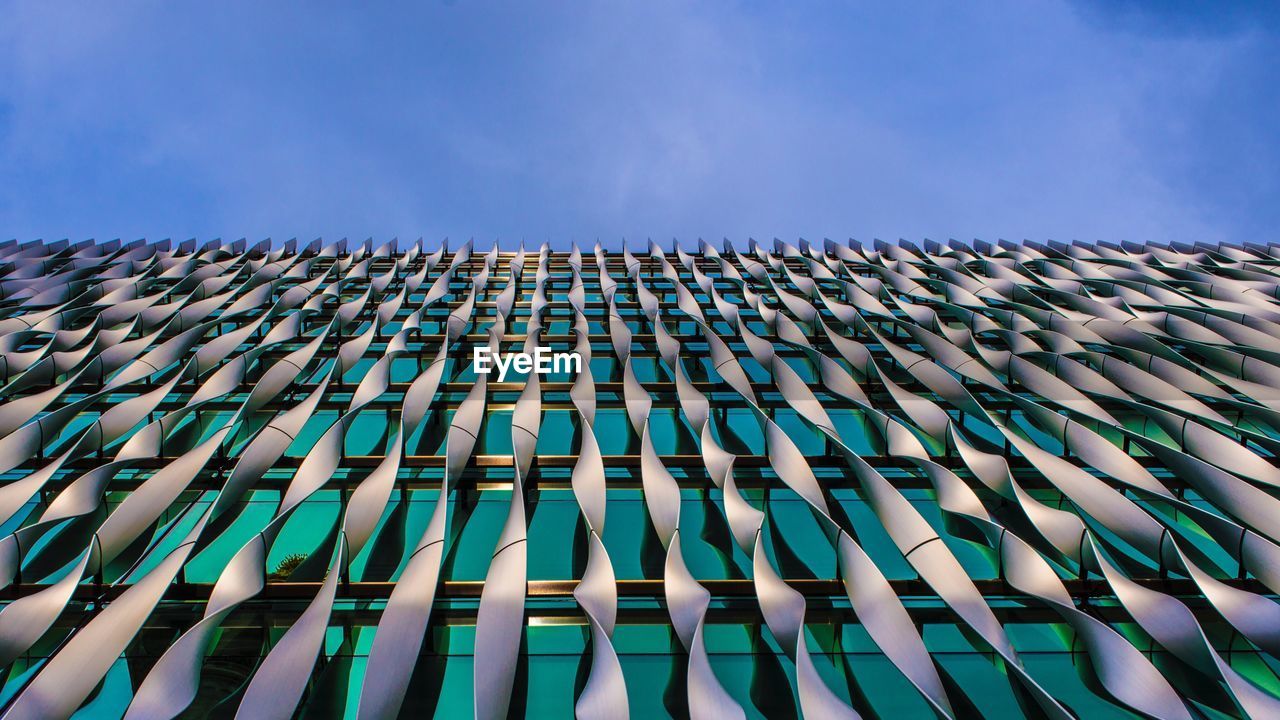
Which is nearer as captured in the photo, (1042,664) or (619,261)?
(1042,664)

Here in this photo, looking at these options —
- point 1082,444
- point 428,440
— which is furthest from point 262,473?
point 1082,444

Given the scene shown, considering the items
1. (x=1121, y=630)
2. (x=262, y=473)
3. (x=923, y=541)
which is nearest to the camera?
(x=1121, y=630)

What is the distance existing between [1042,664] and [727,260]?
64.1ft

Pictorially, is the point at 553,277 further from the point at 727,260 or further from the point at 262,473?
the point at 262,473

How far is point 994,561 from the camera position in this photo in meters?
9.53

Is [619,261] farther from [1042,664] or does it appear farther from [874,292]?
[1042,664]

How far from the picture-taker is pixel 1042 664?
8.12 meters

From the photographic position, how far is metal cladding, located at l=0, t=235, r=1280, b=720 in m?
7.50

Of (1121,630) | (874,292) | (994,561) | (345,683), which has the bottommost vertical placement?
(345,683)

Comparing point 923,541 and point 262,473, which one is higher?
point 262,473

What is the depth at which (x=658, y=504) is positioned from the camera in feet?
32.6

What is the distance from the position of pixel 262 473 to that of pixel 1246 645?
11.9 meters

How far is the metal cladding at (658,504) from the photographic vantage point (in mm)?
7496

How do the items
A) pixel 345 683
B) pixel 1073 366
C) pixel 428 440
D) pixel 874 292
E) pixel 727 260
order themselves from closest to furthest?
pixel 345 683 → pixel 428 440 → pixel 1073 366 → pixel 874 292 → pixel 727 260
